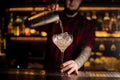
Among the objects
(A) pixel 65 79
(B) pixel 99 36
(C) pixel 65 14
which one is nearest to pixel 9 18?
(B) pixel 99 36

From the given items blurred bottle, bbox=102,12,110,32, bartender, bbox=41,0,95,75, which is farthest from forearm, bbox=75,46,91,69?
blurred bottle, bbox=102,12,110,32

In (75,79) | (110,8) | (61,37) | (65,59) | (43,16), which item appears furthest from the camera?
(110,8)

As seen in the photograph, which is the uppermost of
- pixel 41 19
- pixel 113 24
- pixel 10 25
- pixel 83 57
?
pixel 41 19

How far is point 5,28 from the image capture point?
5074mm

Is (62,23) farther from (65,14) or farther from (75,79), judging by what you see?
(75,79)

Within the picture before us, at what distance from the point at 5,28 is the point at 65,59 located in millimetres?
2124

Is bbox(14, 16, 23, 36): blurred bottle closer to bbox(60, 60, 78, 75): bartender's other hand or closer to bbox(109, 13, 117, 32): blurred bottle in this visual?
bbox(109, 13, 117, 32): blurred bottle

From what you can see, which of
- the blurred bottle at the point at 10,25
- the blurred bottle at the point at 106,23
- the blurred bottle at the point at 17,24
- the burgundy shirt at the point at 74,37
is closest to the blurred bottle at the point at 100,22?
the blurred bottle at the point at 106,23

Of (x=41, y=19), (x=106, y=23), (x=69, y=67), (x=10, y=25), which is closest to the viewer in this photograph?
(x=69, y=67)

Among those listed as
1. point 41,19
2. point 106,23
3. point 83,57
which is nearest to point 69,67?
point 83,57

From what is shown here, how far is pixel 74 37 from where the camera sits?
10.6 feet

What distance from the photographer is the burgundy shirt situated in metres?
3.20

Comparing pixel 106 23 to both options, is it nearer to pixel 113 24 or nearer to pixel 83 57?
pixel 113 24

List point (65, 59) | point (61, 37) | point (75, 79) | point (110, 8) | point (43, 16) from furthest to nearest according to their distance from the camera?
point (110, 8)
point (65, 59)
point (43, 16)
point (61, 37)
point (75, 79)
